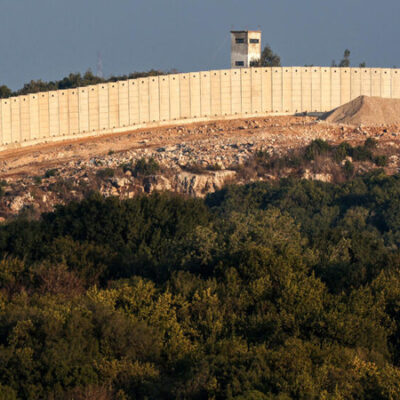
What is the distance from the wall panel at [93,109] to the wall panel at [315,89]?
12.7 meters

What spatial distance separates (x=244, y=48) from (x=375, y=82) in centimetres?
1222

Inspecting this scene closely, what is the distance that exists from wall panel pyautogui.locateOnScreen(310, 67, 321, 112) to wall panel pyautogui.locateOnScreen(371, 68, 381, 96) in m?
3.68

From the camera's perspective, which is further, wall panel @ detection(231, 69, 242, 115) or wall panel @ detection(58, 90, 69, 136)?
wall panel @ detection(231, 69, 242, 115)

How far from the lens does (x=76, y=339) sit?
54.9ft

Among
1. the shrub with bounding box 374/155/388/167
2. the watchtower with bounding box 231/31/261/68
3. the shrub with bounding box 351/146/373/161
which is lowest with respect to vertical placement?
the shrub with bounding box 374/155/388/167

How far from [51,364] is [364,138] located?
36.6 m

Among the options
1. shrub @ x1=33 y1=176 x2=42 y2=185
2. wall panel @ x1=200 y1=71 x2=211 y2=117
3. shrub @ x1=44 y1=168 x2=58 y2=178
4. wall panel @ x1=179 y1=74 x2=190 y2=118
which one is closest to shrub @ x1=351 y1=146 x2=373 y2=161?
wall panel @ x1=200 y1=71 x2=211 y2=117

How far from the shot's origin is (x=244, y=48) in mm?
65312

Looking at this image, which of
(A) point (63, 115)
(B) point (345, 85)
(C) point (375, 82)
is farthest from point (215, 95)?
(C) point (375, 82)

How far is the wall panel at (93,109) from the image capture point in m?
49.7

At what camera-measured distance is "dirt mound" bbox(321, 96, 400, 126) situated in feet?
171

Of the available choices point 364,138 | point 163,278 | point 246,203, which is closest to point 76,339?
point 163,278

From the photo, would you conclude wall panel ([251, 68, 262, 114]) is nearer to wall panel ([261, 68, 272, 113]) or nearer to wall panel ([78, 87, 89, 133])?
wall panel ([261, 68, 272, 113])

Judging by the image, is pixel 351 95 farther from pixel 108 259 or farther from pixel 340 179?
pixel 108 259
